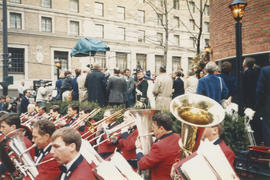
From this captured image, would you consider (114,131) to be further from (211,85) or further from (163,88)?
(163,88)

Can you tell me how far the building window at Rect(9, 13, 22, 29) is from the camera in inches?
1135

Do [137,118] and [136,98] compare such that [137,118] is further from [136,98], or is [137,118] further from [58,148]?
[136,98]

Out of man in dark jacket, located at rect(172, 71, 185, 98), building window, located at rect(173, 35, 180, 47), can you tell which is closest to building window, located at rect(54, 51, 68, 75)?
building window, located at rect(173, 35, 180, 47)

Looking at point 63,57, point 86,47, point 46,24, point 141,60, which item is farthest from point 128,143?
point 141,60

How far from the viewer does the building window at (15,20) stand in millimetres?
28828

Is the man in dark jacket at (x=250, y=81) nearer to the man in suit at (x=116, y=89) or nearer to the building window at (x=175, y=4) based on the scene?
the man in suit at (x=116, y=89)

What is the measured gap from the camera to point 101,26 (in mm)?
33938

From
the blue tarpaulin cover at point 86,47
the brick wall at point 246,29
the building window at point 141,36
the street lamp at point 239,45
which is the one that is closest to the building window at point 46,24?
the building window at point 141,36

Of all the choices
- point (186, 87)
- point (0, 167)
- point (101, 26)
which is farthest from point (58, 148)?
point (101, 26)

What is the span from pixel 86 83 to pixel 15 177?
17.7ft

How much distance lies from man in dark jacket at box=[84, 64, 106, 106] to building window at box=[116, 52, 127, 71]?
2588 cm

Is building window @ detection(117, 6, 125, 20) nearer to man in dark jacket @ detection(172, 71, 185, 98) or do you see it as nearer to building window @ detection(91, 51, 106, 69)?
building window @ detection(91, 51, 106, 69)

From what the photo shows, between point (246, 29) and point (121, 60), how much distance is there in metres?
27.3

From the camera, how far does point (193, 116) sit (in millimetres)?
3277
